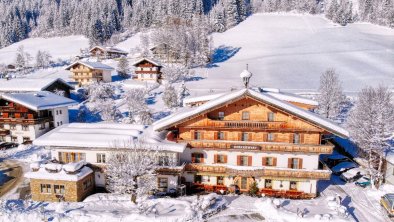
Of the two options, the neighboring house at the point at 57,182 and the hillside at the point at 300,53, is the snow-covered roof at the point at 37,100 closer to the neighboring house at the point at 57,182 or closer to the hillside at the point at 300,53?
the neighboring house at the point at 57,182

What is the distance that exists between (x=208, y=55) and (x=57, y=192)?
85.1 m

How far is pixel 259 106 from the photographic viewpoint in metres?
29.3

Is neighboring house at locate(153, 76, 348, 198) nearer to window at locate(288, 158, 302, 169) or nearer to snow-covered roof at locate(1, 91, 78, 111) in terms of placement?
window at locate(288, 158, 302, 169)

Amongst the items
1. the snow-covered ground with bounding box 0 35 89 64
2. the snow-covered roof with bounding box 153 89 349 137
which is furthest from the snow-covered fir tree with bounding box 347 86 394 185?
the snow-covered ground with bounding box 0 35 89 64

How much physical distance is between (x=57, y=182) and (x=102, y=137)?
5.63m

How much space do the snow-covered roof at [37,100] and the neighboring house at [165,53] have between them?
54275 mm

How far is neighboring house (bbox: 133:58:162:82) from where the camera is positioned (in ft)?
265

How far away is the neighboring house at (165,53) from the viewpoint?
10338cm

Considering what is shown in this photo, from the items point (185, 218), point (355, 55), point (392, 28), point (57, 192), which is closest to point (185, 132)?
point (185, 218)

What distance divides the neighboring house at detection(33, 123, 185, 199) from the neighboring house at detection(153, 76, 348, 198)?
5.28 feet

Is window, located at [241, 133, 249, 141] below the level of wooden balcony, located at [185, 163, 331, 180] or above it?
above

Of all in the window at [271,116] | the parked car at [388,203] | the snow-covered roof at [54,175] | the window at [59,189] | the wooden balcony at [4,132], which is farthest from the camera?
the wooden balcony at [4,132]

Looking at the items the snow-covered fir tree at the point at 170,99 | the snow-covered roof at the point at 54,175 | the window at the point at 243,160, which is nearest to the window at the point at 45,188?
the snow-covered roof at the point at 54,175

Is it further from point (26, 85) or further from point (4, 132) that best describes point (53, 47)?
point (4, 132)
